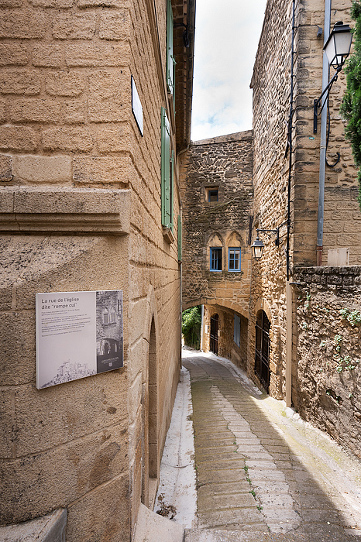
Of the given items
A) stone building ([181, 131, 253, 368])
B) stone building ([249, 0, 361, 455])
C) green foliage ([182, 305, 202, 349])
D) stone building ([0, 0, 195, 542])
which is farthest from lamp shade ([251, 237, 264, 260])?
green foliage ([182, 305, 202, 349])

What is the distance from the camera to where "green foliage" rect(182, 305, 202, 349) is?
1825 cm

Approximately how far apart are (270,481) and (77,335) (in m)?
3.15

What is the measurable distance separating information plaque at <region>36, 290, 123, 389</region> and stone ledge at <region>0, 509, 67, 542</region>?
0.62 metres

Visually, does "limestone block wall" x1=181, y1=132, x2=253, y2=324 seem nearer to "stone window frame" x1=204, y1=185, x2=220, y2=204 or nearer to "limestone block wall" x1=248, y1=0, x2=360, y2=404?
"stone window frame" x1=204, y1=185, x2=220, y2=204

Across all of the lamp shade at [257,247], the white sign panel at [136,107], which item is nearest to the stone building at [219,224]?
the lamp shade at [257,247]

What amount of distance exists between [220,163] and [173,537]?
11012mm

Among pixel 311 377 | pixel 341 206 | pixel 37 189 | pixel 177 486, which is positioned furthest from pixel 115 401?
pixel 341 206

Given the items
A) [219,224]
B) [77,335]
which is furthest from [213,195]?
[77,335]

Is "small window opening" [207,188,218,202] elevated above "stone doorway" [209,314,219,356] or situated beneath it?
elevated above

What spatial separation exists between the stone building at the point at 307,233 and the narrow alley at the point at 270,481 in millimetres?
436

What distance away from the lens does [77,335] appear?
53.7 inches

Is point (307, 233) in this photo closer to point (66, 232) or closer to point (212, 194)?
point (66, 232)

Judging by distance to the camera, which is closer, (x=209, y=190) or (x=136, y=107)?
(x=136, y=107)

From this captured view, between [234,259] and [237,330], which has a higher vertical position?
[234,259]
